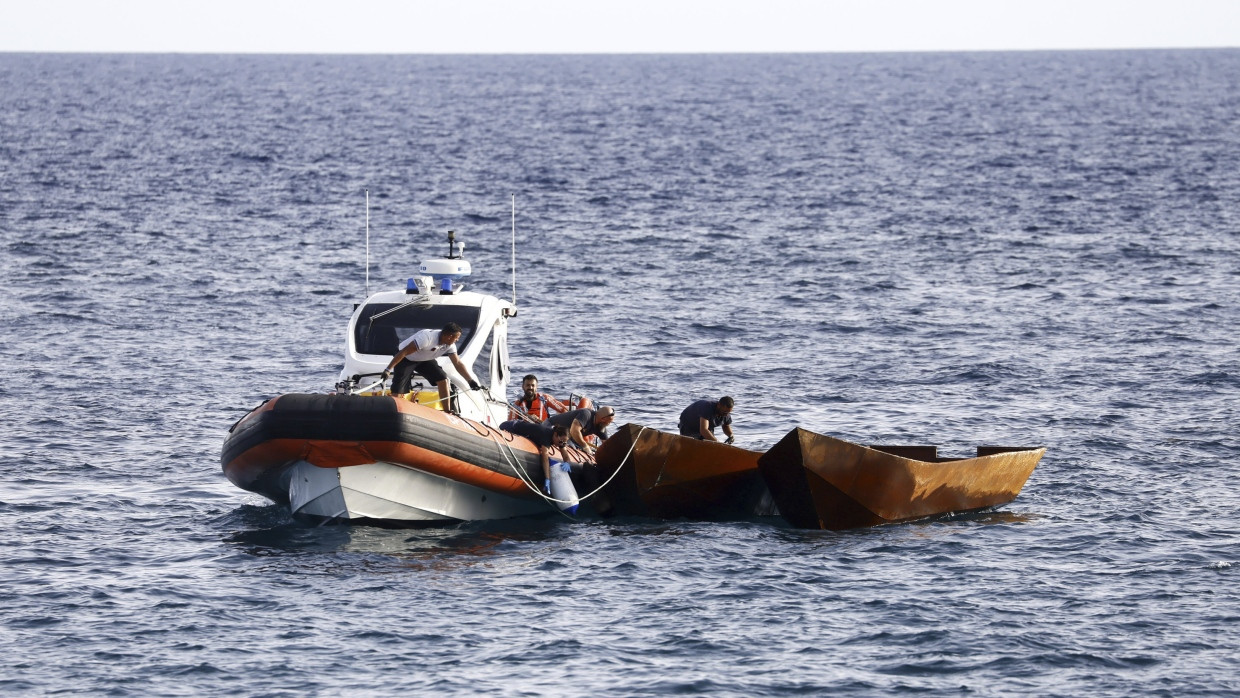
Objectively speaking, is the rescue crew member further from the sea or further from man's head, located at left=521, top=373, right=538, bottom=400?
the sea

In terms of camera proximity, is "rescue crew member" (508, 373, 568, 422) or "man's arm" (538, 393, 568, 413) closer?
"rescue crew member" (508, 373, 568, 422)

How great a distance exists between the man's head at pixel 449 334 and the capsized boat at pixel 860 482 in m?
4.01

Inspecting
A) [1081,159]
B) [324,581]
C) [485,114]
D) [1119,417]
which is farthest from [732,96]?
[324,581]

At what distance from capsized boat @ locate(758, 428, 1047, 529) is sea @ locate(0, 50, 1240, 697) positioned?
12.7 inches

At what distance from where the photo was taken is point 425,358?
2011 centimetres

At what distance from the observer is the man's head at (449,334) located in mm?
20219

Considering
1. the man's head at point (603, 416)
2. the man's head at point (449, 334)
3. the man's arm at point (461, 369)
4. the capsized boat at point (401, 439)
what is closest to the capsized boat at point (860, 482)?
the man's head at point (603, 416)

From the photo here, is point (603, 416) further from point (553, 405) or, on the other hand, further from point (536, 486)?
point (536, 486)

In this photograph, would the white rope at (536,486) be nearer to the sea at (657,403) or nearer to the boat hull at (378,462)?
the boat hull at (378,462)

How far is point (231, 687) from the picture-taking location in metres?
14.8

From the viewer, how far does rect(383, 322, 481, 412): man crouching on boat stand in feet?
65.9

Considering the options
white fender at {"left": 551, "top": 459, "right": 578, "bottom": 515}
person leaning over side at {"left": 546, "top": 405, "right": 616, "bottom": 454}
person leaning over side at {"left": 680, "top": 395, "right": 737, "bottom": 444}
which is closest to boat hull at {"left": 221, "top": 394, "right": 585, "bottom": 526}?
white fender at {"left": 551, "top": 459, "right": 578, "bottom": 515}

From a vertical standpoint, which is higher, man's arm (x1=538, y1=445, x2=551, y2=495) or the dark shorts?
the dark shorts

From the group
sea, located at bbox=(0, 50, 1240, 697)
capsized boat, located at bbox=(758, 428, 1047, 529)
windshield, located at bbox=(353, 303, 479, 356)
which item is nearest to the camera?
sea, located at bbox=(0, 50, 1240, 697)
